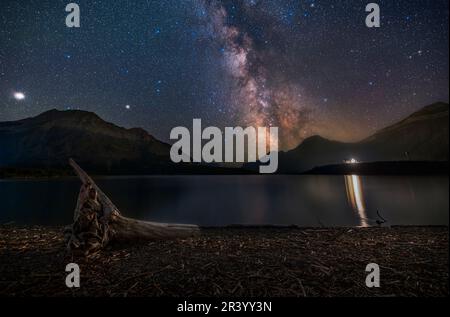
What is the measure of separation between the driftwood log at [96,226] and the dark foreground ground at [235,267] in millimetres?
329

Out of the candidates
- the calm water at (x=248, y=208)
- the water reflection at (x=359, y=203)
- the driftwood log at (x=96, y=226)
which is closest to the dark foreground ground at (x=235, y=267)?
the driftwood log at (x=96, y=226)

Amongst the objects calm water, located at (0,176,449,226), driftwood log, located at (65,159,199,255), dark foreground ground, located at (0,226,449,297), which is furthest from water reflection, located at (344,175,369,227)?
driftwood log, located at (65,159,199,255)

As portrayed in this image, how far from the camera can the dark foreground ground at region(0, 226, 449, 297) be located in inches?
158

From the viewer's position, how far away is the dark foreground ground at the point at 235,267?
Answer: 4.02m

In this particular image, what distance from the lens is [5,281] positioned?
4.43m

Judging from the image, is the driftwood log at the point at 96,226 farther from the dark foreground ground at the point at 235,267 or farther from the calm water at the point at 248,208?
the calm water at the point at 248,208

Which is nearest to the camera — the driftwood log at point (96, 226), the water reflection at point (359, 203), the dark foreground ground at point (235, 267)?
the dark foreground ground at point (235, 267)

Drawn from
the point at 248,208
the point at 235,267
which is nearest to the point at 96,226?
the point at 235,267

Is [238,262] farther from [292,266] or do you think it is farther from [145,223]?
[145,223]

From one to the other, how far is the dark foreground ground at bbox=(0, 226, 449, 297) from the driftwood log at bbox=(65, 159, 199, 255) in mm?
329

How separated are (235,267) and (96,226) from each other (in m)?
3.87

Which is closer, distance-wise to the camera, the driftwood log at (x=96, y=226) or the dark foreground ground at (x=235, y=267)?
the dark foreground ground at (x=235, y=267)

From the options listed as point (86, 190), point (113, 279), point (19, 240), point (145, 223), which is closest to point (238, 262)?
point (113, 279)

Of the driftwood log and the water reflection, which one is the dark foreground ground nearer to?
the driftwood log
